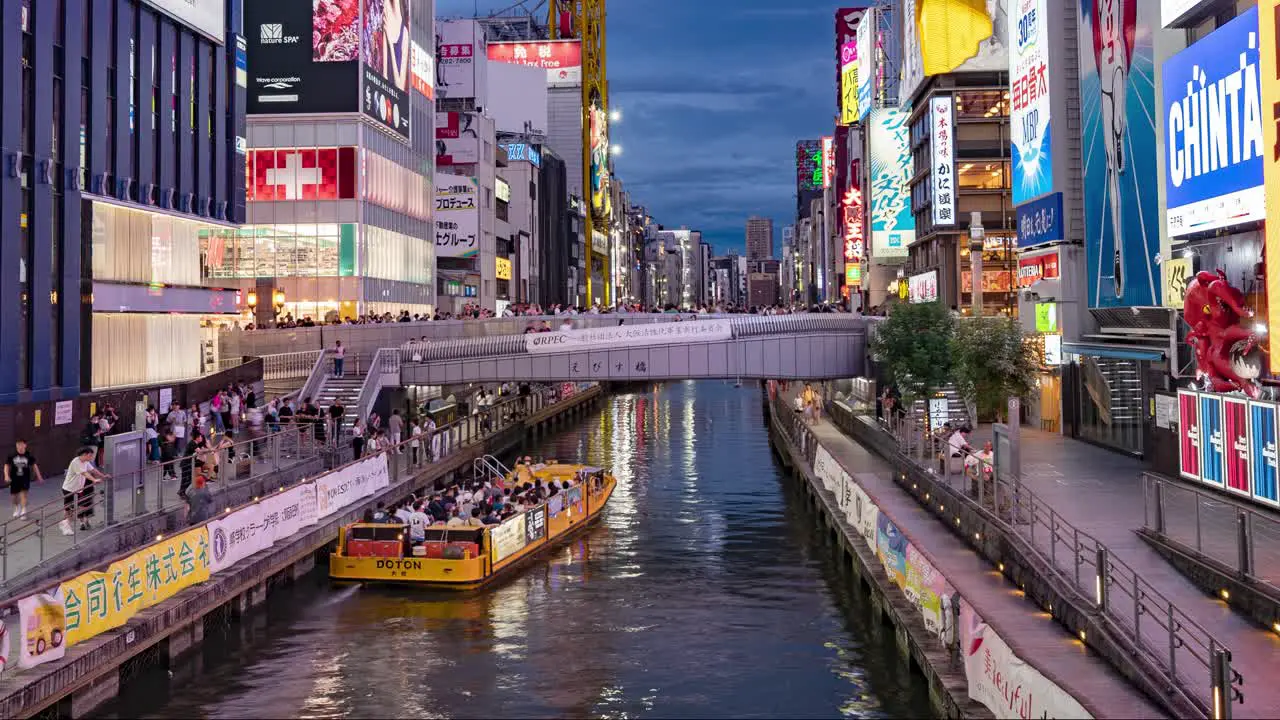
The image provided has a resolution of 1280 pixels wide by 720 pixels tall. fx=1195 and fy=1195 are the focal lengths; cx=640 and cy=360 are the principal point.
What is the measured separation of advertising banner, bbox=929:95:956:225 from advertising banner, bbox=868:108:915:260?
1941 cm

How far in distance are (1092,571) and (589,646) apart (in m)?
10.8

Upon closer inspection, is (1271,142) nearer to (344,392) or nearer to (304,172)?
(344,392)

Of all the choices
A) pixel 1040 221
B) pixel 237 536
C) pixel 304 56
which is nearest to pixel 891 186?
pixel 304 56

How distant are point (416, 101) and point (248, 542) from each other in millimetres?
67688

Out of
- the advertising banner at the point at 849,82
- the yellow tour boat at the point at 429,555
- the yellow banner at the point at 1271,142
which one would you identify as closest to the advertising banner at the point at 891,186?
the advertising banner at the point at 849,82

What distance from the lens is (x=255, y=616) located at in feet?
91.8

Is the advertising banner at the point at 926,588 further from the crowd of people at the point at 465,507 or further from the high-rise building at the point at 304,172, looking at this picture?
the high-rise building at the point at 304,172

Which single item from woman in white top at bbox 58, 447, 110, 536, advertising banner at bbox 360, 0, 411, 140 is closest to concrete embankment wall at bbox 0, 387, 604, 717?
woman in white top at bbox 58, 447, 110, 536

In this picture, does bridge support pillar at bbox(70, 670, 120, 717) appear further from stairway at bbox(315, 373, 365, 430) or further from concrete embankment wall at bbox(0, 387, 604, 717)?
stairway at bbox(315, 373, 365, 430)

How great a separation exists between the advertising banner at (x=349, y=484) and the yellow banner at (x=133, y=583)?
824 cm

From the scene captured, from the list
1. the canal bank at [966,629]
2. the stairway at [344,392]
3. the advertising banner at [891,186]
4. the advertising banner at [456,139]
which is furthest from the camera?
the advertising banner at [456,139]

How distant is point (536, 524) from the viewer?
3497 centimetres

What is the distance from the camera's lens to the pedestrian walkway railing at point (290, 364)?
5031 centimetres

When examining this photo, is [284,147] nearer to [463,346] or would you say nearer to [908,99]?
[463,346]
